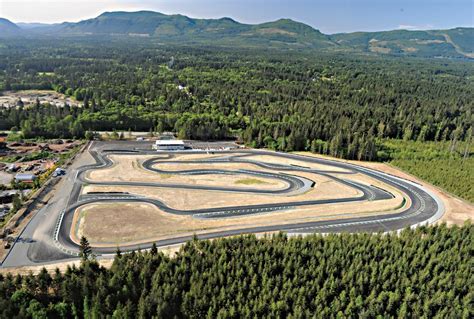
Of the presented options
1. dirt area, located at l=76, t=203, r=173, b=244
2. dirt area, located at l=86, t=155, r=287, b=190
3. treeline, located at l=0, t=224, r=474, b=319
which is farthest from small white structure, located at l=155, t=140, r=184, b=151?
treeline, located at l=0, t=224, r=474, b=319

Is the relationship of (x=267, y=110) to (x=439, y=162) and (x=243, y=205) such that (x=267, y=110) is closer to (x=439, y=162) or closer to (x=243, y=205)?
(x=439, y=162)

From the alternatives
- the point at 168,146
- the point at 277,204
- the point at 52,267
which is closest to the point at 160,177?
the point at 168,146

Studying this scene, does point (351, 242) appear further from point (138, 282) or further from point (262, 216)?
point (138, 282)

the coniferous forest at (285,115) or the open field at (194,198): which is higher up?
the coniferous forest at (285,115)

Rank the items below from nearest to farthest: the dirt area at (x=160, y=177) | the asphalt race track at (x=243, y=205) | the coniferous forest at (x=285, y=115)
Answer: the asphalt race track at (x=243, y=205) < the dirt area at (x=160, y=177) < the coniferous forest at (x=285, y=115)

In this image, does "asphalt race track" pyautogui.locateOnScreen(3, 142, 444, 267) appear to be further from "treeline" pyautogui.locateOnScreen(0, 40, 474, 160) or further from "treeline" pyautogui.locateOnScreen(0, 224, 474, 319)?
"treeline" pyautogui.locateOnScreen(0, 40, 474, 160)

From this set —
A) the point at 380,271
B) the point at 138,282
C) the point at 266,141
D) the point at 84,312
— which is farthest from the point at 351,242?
the point at 266,141

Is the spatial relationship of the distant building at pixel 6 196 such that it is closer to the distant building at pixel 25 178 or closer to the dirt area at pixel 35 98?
the distant building at pixel 25 178

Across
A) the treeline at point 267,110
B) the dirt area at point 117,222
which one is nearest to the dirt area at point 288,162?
the treeline at point 267,110
